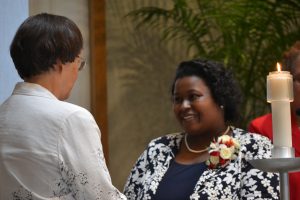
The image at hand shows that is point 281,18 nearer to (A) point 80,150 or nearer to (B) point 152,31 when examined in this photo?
(B) point 152,31

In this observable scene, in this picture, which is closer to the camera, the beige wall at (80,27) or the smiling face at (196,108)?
the smiling face at (196,108)

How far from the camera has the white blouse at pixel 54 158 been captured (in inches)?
63.5

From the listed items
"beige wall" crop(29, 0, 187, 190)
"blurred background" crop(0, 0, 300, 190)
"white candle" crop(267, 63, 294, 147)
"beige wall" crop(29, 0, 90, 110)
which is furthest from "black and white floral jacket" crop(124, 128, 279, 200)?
"beige wall" crop(29, 0, 187, 190)

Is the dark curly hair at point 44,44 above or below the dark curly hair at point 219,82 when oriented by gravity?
above

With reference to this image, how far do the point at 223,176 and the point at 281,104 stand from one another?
3.60ft

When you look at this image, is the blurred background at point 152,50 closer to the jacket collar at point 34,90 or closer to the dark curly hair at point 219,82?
the dark curly hair at point 219,82

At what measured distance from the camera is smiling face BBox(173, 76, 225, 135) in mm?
2531

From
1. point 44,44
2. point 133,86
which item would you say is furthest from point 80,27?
point 44,44

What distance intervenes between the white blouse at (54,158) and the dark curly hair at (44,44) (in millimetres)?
109

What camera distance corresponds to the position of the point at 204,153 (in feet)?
8.36

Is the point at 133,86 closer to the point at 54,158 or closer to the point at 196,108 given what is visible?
the point at 196,108

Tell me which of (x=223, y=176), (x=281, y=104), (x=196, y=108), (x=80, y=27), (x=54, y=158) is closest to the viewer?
(x=281, y=104)

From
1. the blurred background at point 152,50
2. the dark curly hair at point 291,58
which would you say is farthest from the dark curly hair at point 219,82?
the blurred background at point 152,50

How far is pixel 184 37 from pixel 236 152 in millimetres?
2011
